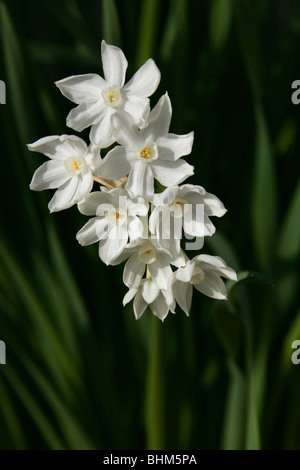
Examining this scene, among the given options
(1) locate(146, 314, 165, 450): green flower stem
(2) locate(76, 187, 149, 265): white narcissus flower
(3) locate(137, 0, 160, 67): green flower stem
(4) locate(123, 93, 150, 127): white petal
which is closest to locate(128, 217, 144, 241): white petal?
(2) locate(76, 187, 149, 265): white narcissus flower

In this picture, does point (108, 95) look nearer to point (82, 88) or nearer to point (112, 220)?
point (82, 88)

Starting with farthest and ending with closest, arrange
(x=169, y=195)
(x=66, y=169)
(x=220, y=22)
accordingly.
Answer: (x=220, y=22), (x=66, y=169), (x=169, y=195)

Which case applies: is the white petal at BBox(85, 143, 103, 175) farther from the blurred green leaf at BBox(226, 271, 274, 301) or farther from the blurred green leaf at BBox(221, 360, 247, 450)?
the blurred green leaf at BBox(221, 360, 247, 450)

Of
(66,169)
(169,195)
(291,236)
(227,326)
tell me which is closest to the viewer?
(169,195)

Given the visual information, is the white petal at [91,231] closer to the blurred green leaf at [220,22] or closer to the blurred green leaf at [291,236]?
the blurred green leaf at [291,236]

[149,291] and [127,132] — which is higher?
[127,132]

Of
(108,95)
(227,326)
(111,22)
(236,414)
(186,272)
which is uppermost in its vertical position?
(111,22)

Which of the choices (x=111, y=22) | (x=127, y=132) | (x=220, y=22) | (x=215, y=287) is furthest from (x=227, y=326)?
(x=220, y=22)

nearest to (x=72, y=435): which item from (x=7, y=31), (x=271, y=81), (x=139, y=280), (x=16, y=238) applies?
(x=16, y=238)
